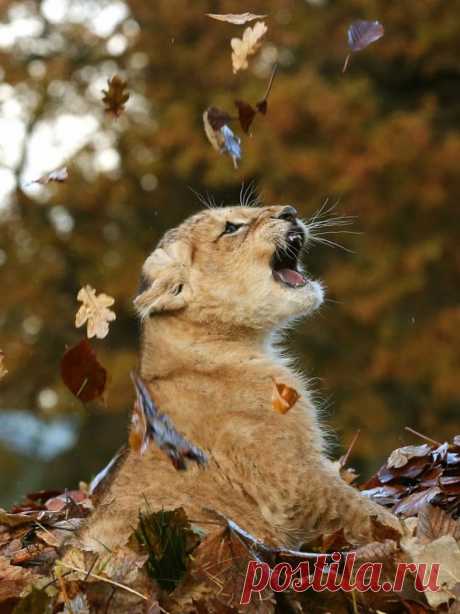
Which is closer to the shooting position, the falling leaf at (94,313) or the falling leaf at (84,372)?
the falling leaf at (84,372)

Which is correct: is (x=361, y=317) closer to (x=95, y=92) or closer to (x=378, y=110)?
(x=378, y=110)

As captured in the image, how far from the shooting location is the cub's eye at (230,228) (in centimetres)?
603

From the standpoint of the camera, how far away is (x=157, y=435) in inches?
180

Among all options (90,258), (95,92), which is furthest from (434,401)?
(95,92)

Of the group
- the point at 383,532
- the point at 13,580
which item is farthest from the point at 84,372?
the point at 383,532

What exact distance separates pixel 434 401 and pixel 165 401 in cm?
1111

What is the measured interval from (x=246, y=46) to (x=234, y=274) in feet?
3.68

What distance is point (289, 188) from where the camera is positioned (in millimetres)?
15617

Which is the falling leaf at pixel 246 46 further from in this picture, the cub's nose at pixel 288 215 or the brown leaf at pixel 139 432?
the brown leaf at pixel 139 432

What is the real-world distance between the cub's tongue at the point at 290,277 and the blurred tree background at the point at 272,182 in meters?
9.07

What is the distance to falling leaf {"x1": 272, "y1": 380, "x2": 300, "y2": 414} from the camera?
4941 mm

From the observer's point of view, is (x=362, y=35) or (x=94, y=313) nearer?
(x=94, y=313)

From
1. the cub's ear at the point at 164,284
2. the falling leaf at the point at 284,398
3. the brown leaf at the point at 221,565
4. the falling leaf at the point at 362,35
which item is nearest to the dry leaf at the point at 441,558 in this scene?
the brown leaf at the point at 221,565

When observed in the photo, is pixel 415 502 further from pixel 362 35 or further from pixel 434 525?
pixel 362 35
